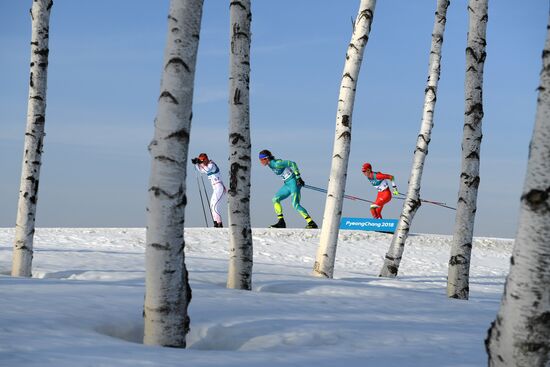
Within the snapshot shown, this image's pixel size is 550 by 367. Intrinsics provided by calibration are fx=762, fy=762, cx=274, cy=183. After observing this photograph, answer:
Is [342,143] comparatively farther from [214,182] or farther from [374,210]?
[374,210]

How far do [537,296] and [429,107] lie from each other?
1037 cm

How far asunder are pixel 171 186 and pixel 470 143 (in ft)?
17.7

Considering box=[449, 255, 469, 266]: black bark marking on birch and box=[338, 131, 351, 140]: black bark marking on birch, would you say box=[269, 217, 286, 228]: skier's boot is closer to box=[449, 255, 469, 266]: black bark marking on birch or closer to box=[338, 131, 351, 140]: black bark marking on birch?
box=[338, 131, 351, 140]: black bark marking on birch

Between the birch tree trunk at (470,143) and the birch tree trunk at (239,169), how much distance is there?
279 cm

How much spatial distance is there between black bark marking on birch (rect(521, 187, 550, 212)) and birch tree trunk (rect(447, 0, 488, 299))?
19.1 feet

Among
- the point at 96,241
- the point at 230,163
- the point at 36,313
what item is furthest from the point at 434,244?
the point at 36,313

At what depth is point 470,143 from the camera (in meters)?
9.72

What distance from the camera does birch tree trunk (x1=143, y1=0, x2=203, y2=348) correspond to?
5430mm

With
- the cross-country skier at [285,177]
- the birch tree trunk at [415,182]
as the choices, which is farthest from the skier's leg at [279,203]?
the birch tree trunk at [415,182]

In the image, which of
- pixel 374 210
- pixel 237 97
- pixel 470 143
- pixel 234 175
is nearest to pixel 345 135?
pixel 470 143

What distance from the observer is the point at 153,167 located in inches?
216

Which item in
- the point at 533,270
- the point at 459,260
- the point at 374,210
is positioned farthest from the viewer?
the point at 374,210

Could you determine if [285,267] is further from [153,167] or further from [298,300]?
[153,167]

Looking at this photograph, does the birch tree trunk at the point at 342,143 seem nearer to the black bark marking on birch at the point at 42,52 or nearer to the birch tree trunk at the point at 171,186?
the black bark marking on birch at the point at 42,52
